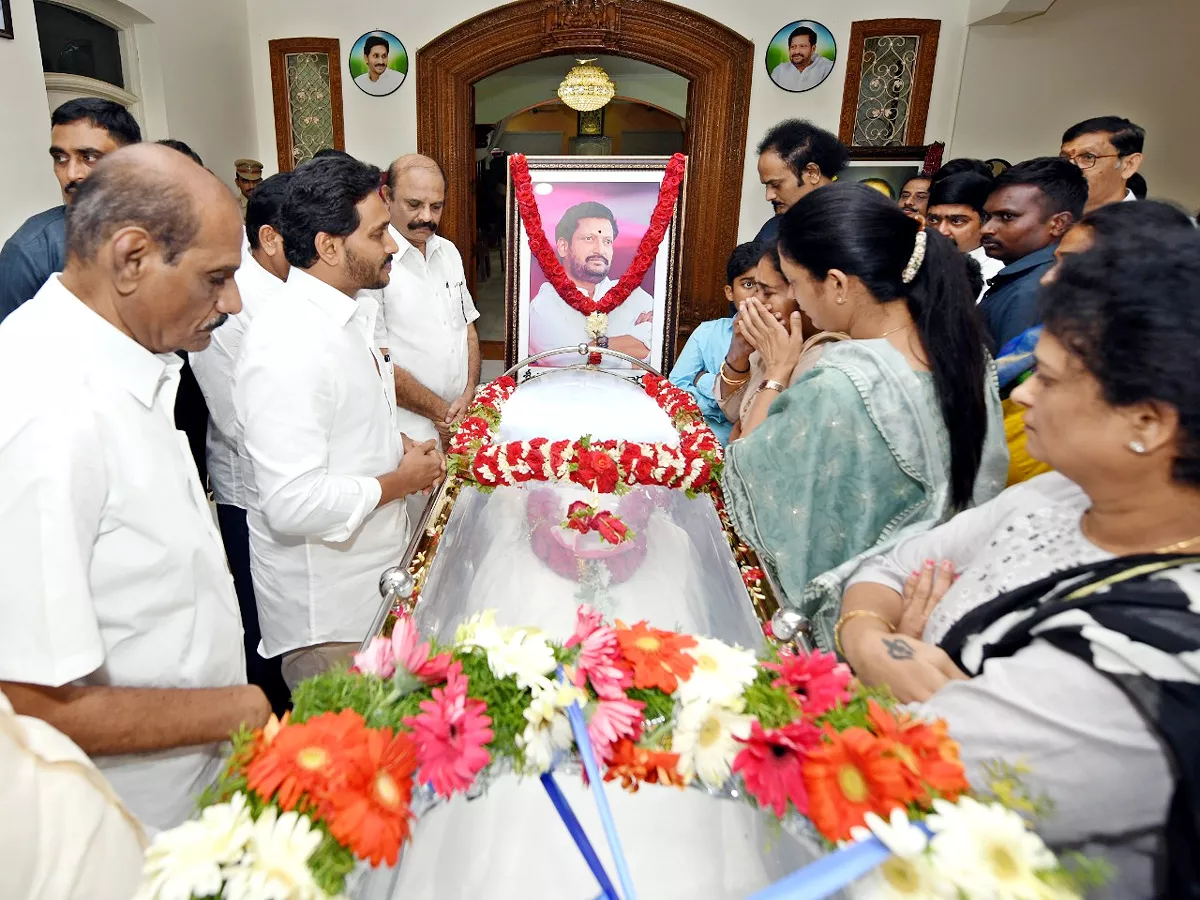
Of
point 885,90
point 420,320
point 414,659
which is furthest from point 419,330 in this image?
point 885,90

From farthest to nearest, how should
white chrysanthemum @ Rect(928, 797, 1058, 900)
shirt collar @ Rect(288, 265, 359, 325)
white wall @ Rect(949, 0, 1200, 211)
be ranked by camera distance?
1. white wall @ Rect(949, 0, 1200, 211)
2. shirt collar @ Rect(288, 265, 359, 325)
3. white chrysanthemum @ Rect(928, 797, 1058, 900)

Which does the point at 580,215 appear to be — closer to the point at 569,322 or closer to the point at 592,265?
the point at 592,265

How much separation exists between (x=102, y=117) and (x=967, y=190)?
378 centimetres

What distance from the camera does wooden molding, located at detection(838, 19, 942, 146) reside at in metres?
5.72

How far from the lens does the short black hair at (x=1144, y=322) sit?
852mm

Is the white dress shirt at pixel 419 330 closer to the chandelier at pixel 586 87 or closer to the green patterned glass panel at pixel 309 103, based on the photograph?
the green patterned glass panel at pixel 309 103

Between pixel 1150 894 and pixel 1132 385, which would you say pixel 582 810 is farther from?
pixel 1132 385

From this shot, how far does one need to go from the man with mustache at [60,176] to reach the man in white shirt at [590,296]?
2.28 metres

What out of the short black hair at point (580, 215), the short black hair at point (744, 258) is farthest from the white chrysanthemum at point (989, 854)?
the short black hair at point (580, 215)

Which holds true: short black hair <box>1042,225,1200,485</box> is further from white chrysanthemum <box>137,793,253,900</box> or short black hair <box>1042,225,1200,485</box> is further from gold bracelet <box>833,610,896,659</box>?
white chrysanthemum <box>137,793,253,900</box>

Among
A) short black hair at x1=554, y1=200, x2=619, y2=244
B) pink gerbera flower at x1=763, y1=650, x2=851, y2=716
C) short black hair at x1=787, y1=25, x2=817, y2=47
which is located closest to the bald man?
short black hair at x1=554, y1=200, x2=619, y2=244

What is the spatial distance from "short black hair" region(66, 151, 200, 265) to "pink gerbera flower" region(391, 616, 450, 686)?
72 centimetres

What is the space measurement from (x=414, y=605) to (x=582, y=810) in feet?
2.16

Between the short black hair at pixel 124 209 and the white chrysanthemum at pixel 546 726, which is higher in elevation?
the short black hair at pixel 124 209
